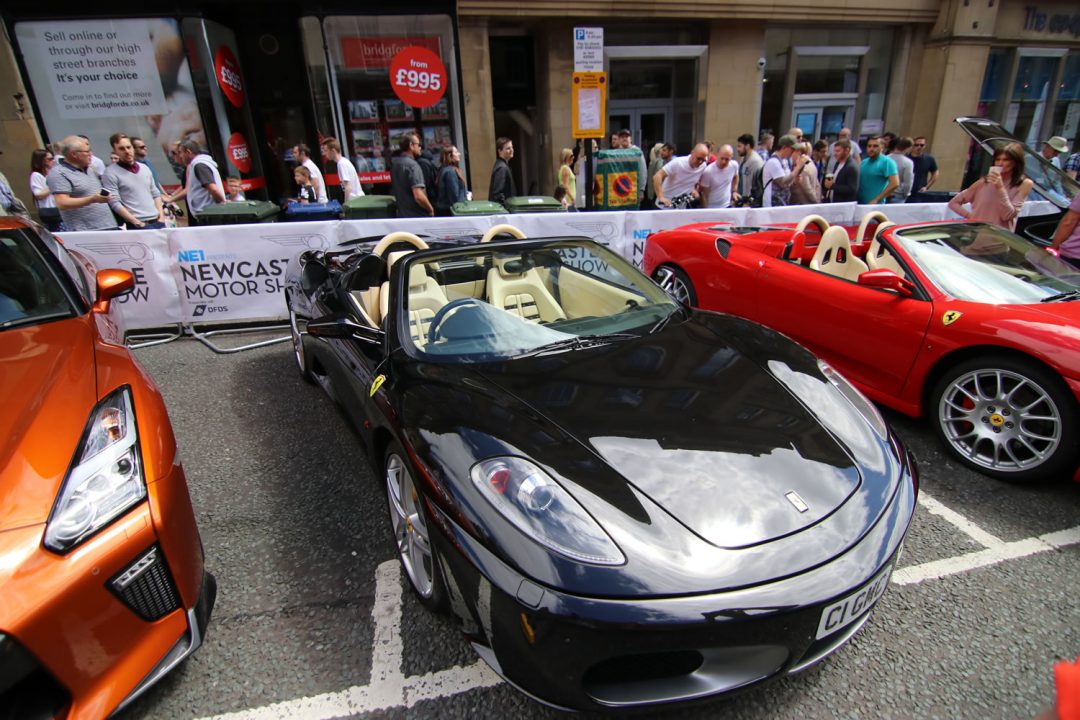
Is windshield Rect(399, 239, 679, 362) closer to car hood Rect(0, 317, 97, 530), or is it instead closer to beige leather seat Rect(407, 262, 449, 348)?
beige leather seat Rect(407, 262, 449, 348)

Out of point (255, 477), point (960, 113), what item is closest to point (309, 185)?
point (255, 477)

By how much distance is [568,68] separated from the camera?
10969 millimetres

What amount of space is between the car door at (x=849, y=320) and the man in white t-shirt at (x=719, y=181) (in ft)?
14.6

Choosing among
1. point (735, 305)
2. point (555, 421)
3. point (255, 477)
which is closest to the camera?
point (555, 421)

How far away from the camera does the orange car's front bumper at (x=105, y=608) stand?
1.32m

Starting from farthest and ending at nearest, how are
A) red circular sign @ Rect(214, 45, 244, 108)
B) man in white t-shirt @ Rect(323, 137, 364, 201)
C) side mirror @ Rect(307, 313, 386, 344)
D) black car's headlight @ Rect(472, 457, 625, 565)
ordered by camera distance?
red circular sign @ Rect(214, 45, 244, 108) < man in white t-shirt @ Rect(323, 137, 364, 201) < side mirror @ Rect(307, 313, 386, 344) < black car's headlight @ Rect(472, 457, 625, 565)

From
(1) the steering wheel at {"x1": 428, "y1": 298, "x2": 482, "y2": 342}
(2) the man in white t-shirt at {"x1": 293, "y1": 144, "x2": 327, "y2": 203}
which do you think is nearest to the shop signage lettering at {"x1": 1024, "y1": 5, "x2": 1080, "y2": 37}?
(2) the man in white t-shirt at {"x1": 293, "y1": 144, "x2": 327, "y2": 203}

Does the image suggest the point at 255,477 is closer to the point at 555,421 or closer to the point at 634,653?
the point at 555,421

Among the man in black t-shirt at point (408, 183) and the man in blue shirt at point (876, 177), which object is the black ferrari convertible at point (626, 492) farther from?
the man in blue shirt at point (876, 177)

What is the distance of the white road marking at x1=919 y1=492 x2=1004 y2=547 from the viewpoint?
7.81ft

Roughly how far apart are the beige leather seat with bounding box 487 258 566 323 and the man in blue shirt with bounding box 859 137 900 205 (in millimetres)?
6682

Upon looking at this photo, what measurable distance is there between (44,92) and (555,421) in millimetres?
11942

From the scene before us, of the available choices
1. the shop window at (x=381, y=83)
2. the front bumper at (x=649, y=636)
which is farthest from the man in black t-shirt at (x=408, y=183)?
the front bumper at (x=649, y=636)

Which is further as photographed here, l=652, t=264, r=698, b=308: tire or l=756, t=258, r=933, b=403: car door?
l=652, t=264, r=698, b=308: tire
